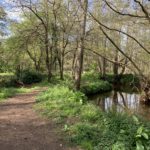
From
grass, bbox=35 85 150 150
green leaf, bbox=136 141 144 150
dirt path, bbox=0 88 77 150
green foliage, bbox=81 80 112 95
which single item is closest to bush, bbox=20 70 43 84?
green foliage, bbox=81 80 112 95

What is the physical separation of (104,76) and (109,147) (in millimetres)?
32768

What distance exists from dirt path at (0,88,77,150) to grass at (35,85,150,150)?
41cm

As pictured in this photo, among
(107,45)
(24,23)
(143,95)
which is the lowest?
(143,95)

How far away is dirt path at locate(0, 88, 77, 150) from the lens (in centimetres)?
768

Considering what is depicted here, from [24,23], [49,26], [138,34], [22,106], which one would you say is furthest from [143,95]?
[24,23]

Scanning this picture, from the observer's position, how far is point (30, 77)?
1196 inches

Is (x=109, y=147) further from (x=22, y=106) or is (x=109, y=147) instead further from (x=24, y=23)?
(x=24, y=23)

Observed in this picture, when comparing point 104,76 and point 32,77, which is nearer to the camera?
point 32,77

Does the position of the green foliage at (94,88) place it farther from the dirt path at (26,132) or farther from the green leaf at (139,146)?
the green leaf at (139,146)

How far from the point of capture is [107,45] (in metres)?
34.7

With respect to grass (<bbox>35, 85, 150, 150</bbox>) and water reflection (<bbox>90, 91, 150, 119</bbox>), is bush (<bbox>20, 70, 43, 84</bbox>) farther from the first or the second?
grass (<bbox>35, 85, 150, 150</bbox>)

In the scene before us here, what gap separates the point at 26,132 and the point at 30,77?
21761 mm

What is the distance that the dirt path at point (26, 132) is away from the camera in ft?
25.2

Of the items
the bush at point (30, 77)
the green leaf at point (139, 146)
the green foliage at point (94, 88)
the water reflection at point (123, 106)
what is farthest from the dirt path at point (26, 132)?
the bush at point (30, 77)
